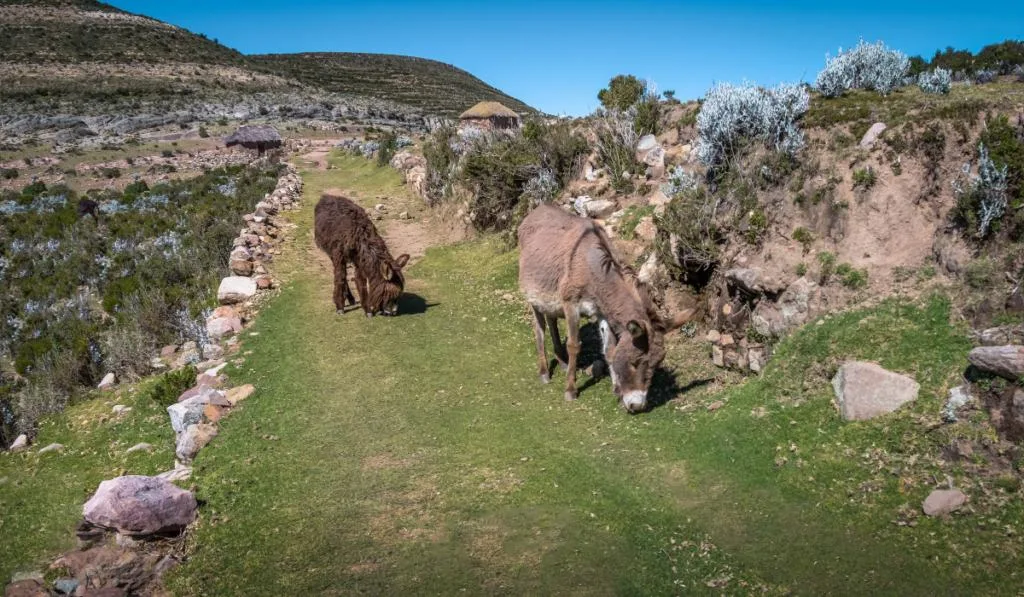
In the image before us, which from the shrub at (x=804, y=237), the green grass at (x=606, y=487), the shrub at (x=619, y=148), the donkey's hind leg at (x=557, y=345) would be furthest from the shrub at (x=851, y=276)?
the shrub at (x=619, y=148)

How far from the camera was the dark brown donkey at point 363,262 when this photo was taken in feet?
40.5

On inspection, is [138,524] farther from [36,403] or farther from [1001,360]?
[1001,360]

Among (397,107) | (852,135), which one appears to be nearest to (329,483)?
(852,135)

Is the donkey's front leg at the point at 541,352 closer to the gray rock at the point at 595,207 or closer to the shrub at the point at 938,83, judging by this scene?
the gray rock at the point at 595,207

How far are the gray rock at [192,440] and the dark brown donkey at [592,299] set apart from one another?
503 cm

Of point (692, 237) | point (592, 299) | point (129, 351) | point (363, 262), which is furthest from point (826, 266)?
point (129, 351)

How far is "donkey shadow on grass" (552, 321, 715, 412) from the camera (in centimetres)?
835

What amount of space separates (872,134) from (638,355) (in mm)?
5899

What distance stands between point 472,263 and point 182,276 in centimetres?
933

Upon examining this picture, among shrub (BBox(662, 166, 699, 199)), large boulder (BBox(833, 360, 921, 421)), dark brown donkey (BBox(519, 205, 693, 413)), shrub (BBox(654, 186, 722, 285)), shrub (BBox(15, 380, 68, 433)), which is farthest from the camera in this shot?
shrub (BBox(662, 166, 699, 199))

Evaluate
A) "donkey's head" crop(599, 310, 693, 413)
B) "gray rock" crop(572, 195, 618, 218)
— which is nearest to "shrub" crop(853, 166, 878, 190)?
"donkey's head" crop(599, 310, 693, 413)

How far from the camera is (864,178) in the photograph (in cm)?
890

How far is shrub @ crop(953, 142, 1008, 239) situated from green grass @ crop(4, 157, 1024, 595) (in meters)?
1.24

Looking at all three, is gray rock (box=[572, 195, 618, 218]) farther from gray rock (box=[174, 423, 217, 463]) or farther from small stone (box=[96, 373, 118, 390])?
small stone (box=[96, 373, 118, 390])
